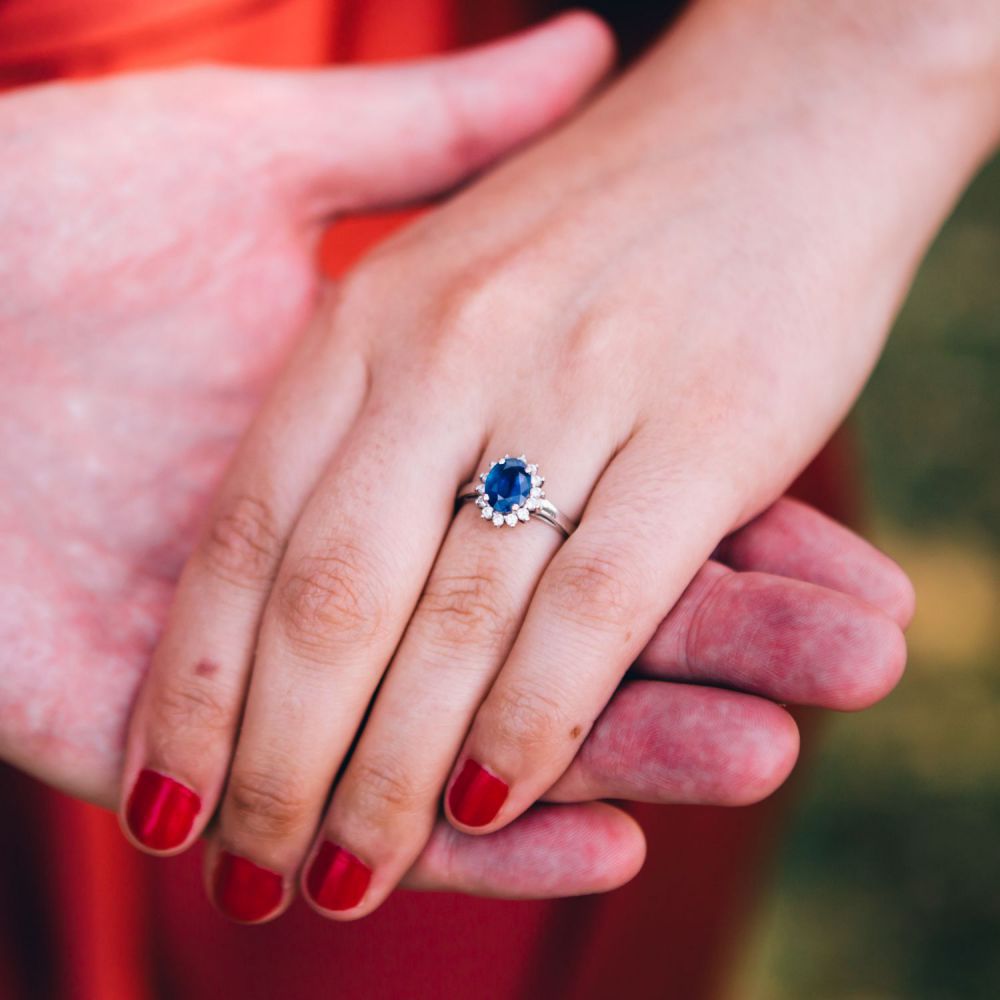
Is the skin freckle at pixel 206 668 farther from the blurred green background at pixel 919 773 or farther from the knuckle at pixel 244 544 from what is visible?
the blurred green background at pixel 919 773

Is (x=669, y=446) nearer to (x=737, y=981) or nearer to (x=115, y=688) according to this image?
(x=115, y=688)

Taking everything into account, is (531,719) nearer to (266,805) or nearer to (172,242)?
(266,805)

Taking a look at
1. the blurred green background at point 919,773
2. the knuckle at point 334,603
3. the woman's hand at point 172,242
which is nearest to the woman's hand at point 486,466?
Answer: the knuckle at point 334,603

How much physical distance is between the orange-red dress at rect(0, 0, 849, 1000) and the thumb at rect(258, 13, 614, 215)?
0.22 metres

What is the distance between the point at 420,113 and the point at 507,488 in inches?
22.4

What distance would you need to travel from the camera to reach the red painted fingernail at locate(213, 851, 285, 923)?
2.95 ft

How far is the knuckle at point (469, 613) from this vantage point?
2.83 feet

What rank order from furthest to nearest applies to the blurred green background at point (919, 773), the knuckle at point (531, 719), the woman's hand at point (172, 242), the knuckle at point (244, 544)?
the blurred green background at point (919, 773) < the woman's hand at point (172, 242) < the knuckle at point (244, 544) < the knuckle at point (531, 719)

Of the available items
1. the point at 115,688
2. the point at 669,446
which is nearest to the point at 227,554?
the point at 115,688

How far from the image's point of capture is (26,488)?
1.11 meters

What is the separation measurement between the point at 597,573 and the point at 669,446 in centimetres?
14

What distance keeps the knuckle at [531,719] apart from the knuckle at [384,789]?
88 mm

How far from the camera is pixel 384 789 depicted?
0.84 m

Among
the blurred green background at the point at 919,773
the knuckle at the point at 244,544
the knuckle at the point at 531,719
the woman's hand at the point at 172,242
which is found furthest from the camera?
the blurred green background at the point at 919,773
